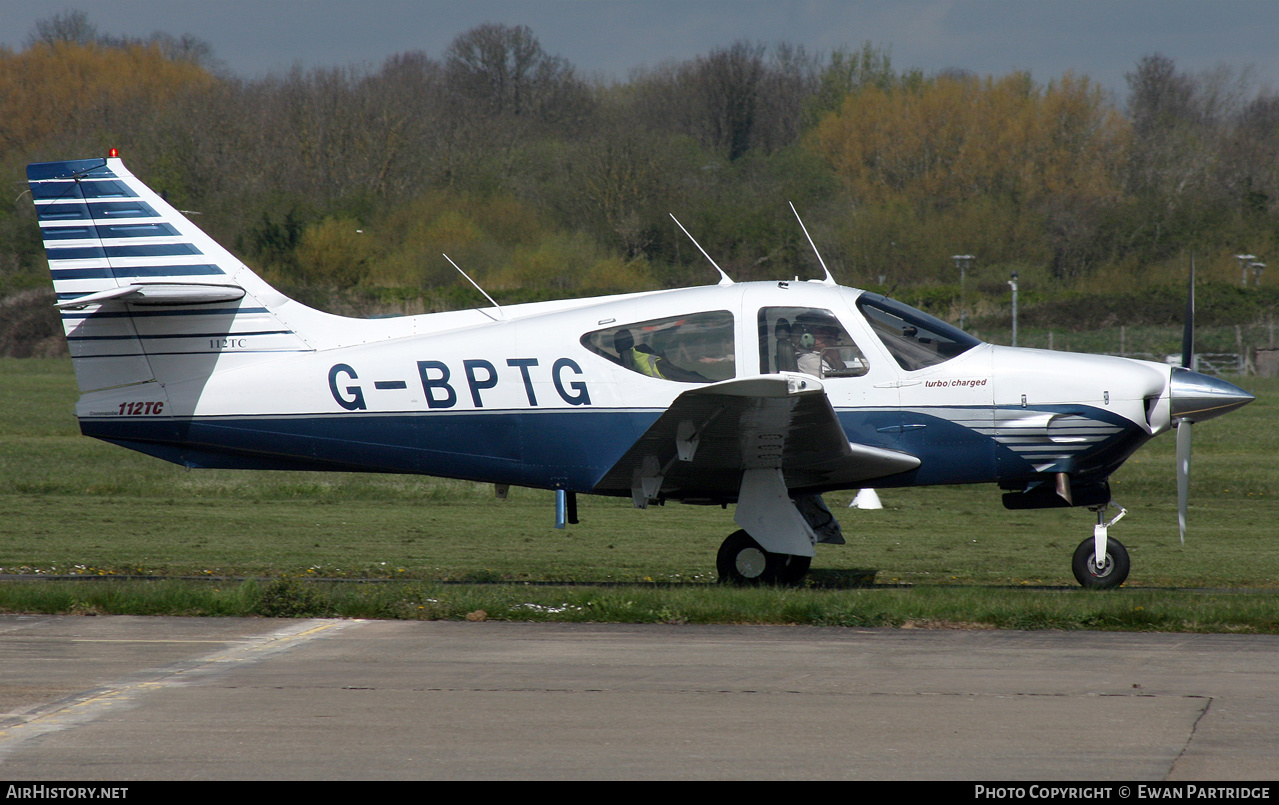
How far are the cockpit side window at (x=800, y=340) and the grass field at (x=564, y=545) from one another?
1.64 metres

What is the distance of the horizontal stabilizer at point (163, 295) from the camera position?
350 inches

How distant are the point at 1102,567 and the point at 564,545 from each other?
5504 millimetres

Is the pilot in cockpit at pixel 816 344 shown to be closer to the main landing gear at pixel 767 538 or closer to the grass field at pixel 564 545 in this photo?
the main landing gear at pixel 767 538

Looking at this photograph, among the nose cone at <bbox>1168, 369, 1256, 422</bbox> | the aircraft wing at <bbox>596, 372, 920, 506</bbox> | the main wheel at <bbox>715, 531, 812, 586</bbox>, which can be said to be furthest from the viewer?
the main wheel at <bbox>715, 531, 812, 586</bbox>

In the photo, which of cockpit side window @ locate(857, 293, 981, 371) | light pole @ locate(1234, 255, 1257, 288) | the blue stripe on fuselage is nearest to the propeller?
cockpit side window @ locate(857, 293, 981, 371)

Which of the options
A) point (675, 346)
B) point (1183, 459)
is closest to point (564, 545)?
point (675, 346)

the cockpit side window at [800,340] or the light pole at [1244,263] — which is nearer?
the cockpit side window at [800,340]

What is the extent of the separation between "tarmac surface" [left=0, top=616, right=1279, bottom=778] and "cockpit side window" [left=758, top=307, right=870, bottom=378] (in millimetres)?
2125

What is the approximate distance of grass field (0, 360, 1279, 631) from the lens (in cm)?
A: 798

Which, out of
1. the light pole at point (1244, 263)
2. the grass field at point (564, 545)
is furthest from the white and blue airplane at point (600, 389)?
the light pole at point (1244, 263)

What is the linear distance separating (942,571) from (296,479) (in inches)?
458

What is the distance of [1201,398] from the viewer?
28.8 ft

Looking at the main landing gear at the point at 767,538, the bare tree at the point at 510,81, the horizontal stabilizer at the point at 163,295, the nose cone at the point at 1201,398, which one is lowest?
the main landing gear at the point at 767,538

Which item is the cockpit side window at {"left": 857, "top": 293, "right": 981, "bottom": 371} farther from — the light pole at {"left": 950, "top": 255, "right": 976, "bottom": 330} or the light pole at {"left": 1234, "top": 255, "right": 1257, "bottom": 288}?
the light pole at {"left": 1234, "top": 255, "right": 1257, "bottom": 288}
